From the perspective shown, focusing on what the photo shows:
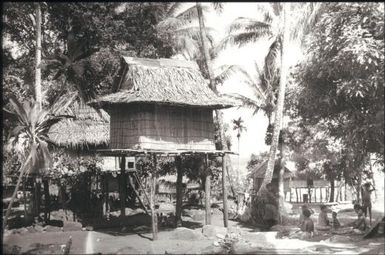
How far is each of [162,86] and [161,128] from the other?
145 cm

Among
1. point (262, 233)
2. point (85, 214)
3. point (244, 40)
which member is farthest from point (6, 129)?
point (244, 40)

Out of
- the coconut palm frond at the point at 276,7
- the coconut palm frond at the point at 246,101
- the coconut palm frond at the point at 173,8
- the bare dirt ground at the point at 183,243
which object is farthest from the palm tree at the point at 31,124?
the coconut palm frond at the point at 246,101

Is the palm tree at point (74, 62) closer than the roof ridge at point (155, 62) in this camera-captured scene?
No

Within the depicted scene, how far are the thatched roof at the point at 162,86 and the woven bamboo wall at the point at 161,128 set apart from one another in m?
0.52

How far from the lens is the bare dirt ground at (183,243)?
11.0 meters

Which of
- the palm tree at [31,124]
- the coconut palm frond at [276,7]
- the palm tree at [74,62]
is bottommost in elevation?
the palm tree at [31,124]

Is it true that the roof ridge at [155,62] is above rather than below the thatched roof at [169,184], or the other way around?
above

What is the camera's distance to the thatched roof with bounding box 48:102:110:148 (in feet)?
62.0

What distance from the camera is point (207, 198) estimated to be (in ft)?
53.3

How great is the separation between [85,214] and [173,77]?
7.35 m

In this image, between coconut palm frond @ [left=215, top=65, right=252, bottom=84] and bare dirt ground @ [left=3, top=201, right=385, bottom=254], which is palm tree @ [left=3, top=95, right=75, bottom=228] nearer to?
bare dirt ground @ [left=3, top=201, right=385, bottom=254]

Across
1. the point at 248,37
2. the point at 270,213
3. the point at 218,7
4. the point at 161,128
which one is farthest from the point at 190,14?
the point at 270,213

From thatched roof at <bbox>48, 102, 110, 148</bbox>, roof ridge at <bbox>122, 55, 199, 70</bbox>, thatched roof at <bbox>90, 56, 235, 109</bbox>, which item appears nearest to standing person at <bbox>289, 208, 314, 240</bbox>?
thatched roof at <bbox>90, 56, 235, 109</bbox>

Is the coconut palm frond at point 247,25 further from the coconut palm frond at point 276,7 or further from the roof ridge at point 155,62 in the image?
the roof ridge at point 155,62
